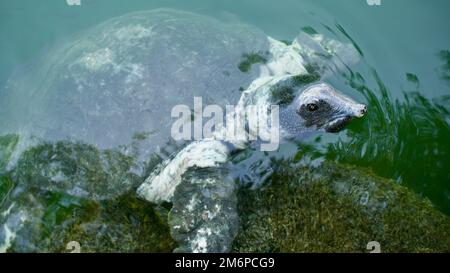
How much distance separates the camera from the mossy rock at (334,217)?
9.70 ft

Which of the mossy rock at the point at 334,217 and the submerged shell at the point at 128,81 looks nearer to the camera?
the mossy rock at the point at 334,217

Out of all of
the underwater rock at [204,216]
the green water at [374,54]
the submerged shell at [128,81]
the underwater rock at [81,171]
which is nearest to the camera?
the underwater rock at [204,216]

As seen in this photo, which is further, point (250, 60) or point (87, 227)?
point (250, 60)

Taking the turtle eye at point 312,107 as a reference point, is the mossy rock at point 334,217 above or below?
below

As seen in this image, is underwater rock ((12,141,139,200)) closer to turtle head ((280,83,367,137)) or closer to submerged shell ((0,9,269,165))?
submerged shell ((0,9,269,165))

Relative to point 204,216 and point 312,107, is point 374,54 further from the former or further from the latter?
point 204,216

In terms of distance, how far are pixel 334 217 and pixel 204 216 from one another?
946 mm

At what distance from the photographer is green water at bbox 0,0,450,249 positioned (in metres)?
3.67

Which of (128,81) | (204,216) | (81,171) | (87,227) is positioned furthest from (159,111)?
(87,227)

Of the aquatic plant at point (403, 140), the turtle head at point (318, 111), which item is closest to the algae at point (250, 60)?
the turtle head at point (318, 111)

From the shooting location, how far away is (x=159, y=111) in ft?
10.6

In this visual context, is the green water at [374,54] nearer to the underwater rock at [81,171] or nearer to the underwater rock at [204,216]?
the underwater rock at [204,216]

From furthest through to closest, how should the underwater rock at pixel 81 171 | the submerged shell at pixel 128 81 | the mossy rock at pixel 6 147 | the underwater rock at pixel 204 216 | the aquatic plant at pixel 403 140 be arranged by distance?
the aquatic plant at pixel 403 140 < the mossy rock at pixel 6 147 < the submerged shell at pixel 128 81 < the underwater rock at pixel 81 171 < the underwater rock at pixel 204 216

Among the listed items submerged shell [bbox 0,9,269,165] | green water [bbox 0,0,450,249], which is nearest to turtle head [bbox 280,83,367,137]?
green water [bbox 0,0,450,249]
